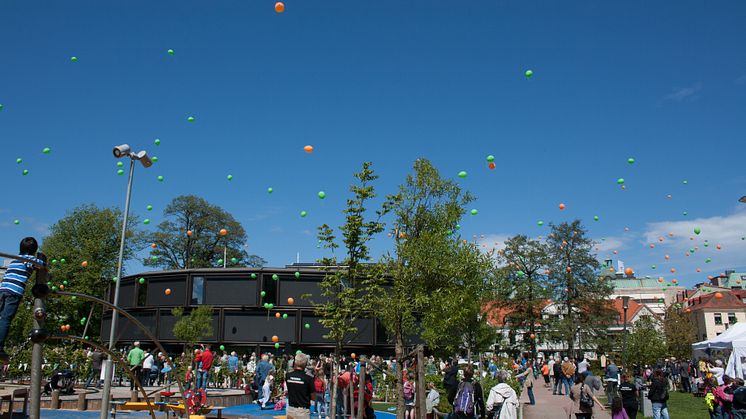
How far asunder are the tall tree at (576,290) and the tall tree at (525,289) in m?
1.29

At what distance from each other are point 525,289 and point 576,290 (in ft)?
15.9

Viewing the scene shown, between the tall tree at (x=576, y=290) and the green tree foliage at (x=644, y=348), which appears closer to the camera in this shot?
the green tree foliage at (x=644, y=348)

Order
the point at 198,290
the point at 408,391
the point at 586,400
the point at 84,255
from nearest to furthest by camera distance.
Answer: the point at 586,400 < the point at 408,391 < the point at 198,290 < the point at 84,255

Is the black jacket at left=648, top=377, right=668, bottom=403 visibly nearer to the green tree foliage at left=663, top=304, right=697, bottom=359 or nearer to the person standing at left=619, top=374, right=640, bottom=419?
the person standing at left=619, top=374, right=640, bottom=419

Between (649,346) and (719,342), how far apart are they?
8565 millimetres

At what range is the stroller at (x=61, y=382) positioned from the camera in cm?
2070

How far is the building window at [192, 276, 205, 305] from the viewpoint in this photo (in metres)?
39.1

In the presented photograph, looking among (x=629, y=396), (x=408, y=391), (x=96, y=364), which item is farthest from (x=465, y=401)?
(x=96, y=364)

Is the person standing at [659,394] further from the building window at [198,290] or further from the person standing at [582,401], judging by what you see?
the building window at [198,290]

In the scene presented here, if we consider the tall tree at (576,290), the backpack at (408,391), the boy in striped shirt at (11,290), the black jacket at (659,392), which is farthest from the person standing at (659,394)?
the tall tree at (576,290)

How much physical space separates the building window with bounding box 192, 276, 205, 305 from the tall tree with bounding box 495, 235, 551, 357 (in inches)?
1155

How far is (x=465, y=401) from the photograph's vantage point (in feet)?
35.4

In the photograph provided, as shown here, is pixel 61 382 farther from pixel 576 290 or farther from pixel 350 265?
pixel 576 290

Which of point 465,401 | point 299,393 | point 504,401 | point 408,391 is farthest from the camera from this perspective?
point 408,391
